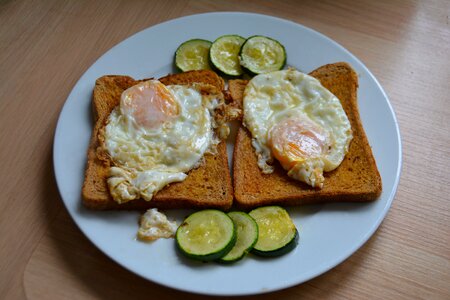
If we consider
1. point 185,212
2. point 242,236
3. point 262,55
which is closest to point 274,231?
point 242,236

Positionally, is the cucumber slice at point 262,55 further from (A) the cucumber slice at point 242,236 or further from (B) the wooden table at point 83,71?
(A) the cucumber slice at point 242,236

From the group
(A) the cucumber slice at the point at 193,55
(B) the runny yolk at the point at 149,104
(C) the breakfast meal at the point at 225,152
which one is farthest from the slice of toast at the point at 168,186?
(A) the cucumber slice at the point at 193,55

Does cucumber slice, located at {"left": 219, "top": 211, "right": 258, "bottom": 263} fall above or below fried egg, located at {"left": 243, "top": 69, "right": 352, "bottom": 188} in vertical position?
below

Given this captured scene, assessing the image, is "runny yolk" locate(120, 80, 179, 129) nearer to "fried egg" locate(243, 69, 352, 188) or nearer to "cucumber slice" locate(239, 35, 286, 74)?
"fried egg" locate(243, 69, 352, 188)

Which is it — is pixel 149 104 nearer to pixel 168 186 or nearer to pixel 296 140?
pixel 168 186

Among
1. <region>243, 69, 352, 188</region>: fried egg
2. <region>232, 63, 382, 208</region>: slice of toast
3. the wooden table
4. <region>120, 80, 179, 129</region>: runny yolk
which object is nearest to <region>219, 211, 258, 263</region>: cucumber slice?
<region>232, 63, 382, 208</region>: slice of toast

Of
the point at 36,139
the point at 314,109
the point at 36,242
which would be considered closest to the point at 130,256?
the point at 36,242
